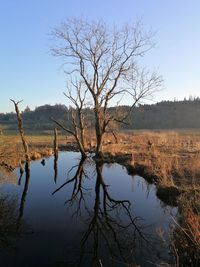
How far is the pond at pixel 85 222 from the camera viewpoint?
28.7 feet

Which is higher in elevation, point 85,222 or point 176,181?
point 176,181

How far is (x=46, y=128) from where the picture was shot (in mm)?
72312

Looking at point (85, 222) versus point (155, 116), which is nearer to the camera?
point (85, 222)

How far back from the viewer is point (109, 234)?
10438 millimetres

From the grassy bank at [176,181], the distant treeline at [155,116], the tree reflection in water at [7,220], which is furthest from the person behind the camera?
the distant treeline at [155,116]

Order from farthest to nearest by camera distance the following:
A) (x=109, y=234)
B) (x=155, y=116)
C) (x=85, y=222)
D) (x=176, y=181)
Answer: (x=155, y=116)
(x=176, y=181)
(x=85, y=222)
(x=109, y=234)

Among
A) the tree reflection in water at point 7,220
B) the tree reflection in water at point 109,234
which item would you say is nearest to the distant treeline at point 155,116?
the tree reflection in water at point 7,220

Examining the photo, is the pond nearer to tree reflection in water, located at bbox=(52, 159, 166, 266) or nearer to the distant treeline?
tree reflection in water, located at bbox=(52, 159, 166, 266)

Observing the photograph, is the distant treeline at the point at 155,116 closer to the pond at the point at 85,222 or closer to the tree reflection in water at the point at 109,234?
the pond at the point at 85,222

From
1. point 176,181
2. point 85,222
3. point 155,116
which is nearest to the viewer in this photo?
point 85,222

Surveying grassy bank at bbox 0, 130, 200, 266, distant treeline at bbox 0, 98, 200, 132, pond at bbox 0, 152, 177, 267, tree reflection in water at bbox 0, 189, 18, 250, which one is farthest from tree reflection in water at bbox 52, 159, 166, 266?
distant treeline at bbox 0, 98, 200, 132

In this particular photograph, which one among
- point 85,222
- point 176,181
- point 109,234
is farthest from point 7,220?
point 176,181

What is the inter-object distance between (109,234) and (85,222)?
4.86ft

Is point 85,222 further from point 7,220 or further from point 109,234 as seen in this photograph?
point 7,220
